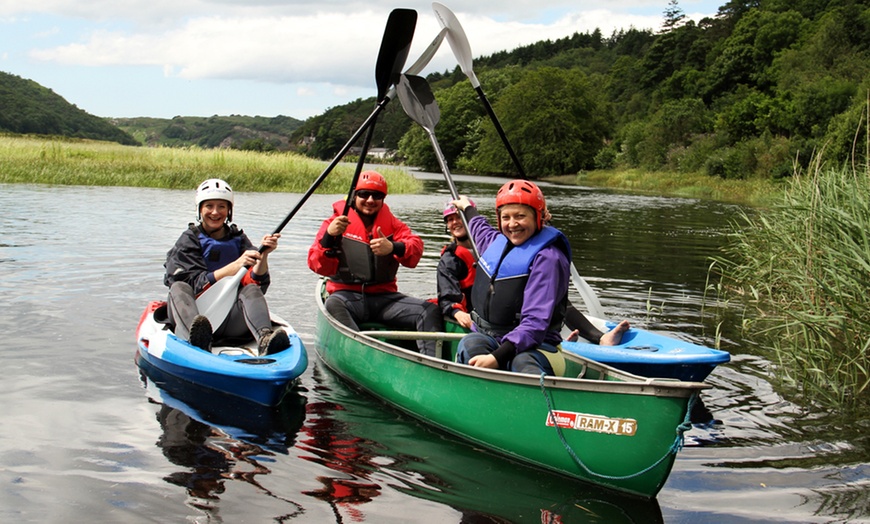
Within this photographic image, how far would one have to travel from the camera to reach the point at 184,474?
177 inches

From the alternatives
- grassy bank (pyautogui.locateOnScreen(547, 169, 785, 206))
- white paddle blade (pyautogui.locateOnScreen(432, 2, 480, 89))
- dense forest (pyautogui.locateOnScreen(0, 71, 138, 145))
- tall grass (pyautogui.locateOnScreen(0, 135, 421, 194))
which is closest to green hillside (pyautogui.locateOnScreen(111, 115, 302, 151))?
dense forest (pyautogui.locateOnScreen(0, 71, 138, 145))

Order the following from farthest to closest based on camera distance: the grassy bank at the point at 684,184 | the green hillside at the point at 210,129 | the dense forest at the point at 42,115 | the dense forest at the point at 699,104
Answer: the green hillside at the point at 210,129 < the dense forest at the point at 42,115 < the dense forest at the point at 699,104 < the grassy bank at the point at 684,184

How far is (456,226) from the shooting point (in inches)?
276

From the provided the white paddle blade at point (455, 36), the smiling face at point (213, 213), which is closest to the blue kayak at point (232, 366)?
the smiling face at point (213, 213)

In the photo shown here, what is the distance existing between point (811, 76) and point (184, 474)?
155 feet

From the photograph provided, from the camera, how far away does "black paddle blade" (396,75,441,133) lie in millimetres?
8328

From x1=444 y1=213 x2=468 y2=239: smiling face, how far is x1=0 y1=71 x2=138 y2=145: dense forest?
81.0 meters

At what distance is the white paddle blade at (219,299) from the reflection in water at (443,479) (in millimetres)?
1215

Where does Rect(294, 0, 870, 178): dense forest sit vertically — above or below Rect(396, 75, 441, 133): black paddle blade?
above

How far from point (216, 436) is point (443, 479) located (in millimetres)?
1498

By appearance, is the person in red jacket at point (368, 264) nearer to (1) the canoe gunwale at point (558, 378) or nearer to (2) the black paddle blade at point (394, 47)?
(1) the canoe gunwale at point (558, 378)

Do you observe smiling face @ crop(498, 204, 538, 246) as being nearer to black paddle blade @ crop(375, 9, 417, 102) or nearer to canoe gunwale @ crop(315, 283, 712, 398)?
canoe gunwale @ crop(315, 283, 712, 398)

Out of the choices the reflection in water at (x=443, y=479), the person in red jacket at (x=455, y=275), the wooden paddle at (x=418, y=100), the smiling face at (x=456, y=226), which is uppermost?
the wooden paddle at (x=418, y=100)

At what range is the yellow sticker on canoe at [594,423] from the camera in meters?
4.16
